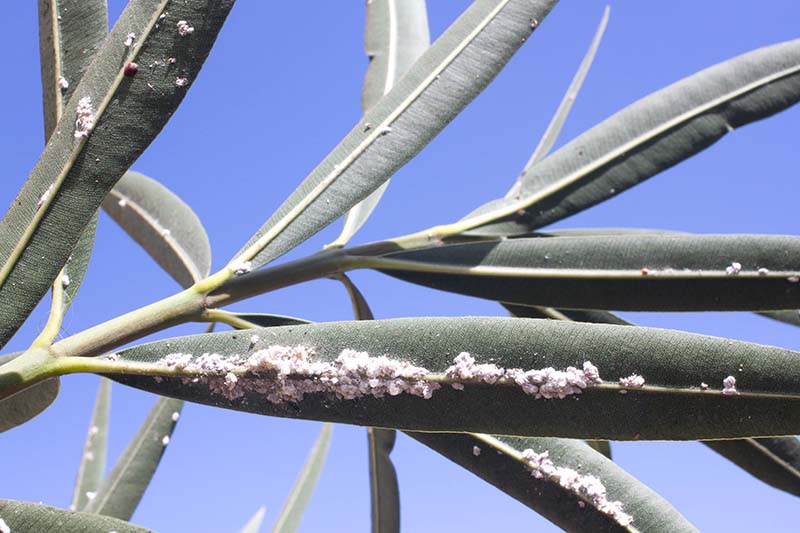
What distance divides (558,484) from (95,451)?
5.47ft

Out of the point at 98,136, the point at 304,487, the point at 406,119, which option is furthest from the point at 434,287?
the point at 304,487

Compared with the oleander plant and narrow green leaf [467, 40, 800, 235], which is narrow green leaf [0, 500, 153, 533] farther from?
narrow green leaf [467, 40, 800, 235]

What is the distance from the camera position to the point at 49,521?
90 cm

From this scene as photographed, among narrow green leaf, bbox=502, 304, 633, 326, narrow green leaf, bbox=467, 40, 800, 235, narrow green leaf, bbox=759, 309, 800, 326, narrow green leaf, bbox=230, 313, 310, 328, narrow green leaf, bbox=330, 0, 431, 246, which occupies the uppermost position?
narrow green leaf, bbox=330, 0, 431, 246

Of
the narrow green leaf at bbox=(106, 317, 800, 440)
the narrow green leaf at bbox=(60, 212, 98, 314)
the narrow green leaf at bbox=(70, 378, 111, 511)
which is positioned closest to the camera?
the narrow green leaf at bbox=(106, 317, 800, 440)

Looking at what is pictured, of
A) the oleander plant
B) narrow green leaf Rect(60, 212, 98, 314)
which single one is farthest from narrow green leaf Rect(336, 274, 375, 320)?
narrow green leaf Rect(60, 212, 98, 314)

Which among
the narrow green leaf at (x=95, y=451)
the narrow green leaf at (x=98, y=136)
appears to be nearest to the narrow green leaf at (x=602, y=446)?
the narrow green leaf at (x=98, y=136)

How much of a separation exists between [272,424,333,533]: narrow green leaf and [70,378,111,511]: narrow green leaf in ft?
1.76

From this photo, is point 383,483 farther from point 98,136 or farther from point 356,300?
point 98,136

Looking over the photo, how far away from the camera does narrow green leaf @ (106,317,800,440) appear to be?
83 centimetres

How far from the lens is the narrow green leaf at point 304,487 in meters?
2.26

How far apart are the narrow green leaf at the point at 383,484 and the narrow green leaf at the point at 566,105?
0.63 m

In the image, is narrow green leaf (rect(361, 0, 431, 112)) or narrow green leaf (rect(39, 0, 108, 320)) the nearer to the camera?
narrow green leaf (rect(39, 0, 108, 320))

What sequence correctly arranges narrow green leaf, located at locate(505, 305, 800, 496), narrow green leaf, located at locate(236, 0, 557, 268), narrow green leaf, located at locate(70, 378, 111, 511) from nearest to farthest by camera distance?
narrow green leaf, located at locate(236, 0, 557, 268), narrow green leaf, located at locate(505, 305, 800, 496), narrow green leaf, located at locate(70, 378, 111, 511)
